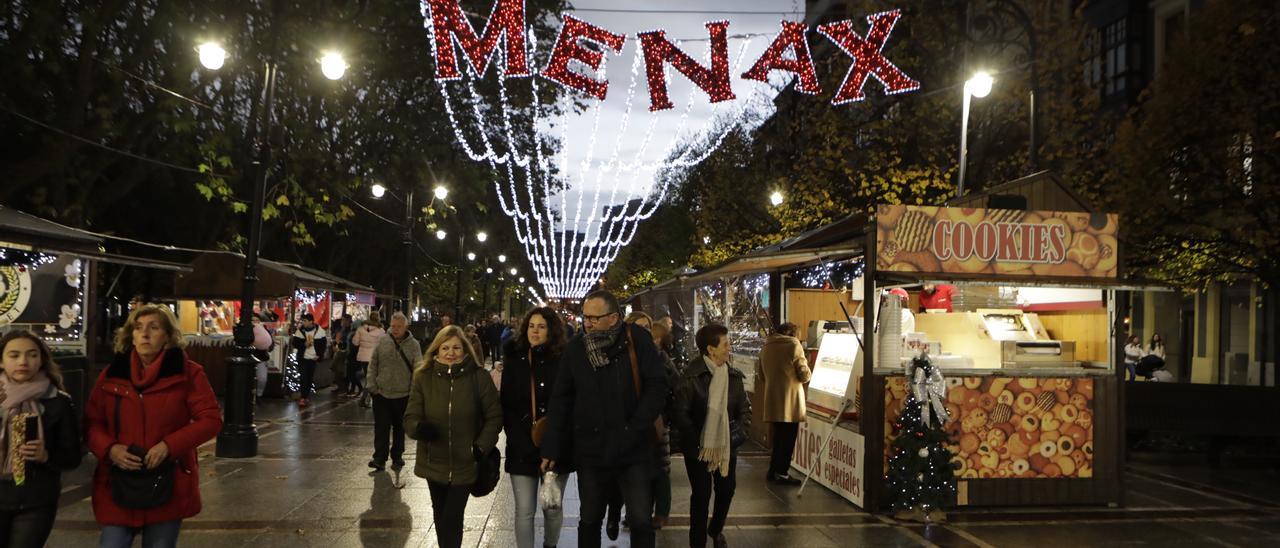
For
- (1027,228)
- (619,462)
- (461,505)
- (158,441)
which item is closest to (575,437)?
(619,462)

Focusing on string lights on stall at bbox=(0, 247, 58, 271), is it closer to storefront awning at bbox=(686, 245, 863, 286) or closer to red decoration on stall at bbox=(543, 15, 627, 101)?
red decoration on stall at bbox=(543, 15, 627, 101)

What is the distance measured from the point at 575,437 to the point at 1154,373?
15.1 metres

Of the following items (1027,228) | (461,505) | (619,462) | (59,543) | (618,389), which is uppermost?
(1027,228)

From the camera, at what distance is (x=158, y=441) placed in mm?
4750

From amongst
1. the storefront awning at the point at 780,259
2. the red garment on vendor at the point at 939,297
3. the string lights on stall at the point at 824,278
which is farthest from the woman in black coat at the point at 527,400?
the string lights on stall at the point at 824,278

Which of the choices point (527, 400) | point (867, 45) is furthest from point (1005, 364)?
point (527, 400)

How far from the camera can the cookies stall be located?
9.05 meters

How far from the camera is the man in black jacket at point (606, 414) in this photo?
553cm

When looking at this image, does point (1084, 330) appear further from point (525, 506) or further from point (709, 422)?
point (525, 506)

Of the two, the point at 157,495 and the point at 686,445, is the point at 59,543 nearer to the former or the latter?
the point at 157,495

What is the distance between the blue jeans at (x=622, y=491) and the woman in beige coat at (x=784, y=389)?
14.6 ft

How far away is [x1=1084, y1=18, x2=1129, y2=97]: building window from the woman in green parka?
28.4 meters

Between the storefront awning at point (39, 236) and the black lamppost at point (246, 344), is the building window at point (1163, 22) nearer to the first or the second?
the black lamppost at point (246, 344)

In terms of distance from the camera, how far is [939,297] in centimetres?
1076
